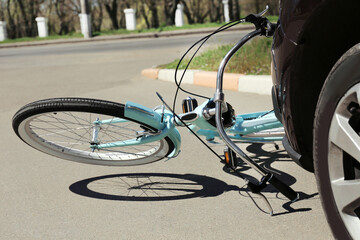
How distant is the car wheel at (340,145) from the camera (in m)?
1.87

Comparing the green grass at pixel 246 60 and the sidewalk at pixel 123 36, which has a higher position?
the green grass at pixel 246 60

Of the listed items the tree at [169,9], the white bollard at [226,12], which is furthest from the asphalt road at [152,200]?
the tree at [169,9]

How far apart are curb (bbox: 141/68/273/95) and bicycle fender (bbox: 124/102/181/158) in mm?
3030

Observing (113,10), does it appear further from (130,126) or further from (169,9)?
(130,126)

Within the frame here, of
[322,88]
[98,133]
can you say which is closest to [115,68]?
[98,133]

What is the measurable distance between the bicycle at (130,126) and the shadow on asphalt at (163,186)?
5.2 inches

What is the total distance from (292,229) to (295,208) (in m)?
0.26

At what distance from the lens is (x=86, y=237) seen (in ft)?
8.63

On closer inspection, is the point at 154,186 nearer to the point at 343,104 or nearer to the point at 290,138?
the point at 290,138

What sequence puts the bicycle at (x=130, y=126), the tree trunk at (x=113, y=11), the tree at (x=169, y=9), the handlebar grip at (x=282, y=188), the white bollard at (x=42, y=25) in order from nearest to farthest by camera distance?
the handlebar grip at (x=282, y=188)
the bicycle at (x=130, y=126)
the white bollard at (x=42, y=25)
the tree at (x=169, y=9)
the tree trunk at (x=113, y=11)

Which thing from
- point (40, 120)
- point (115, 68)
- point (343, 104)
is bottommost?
point (115, 68)

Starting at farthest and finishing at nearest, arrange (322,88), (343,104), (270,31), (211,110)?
(211,110) → (270,31) → (322,88) → (343,104)

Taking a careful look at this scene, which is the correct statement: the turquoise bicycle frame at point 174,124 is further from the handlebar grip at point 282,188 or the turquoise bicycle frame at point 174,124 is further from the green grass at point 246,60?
the green grass at point 246,60

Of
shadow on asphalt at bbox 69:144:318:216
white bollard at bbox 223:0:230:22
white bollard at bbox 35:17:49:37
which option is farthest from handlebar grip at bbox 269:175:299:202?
white bollard at bbox 223:0:230:22
